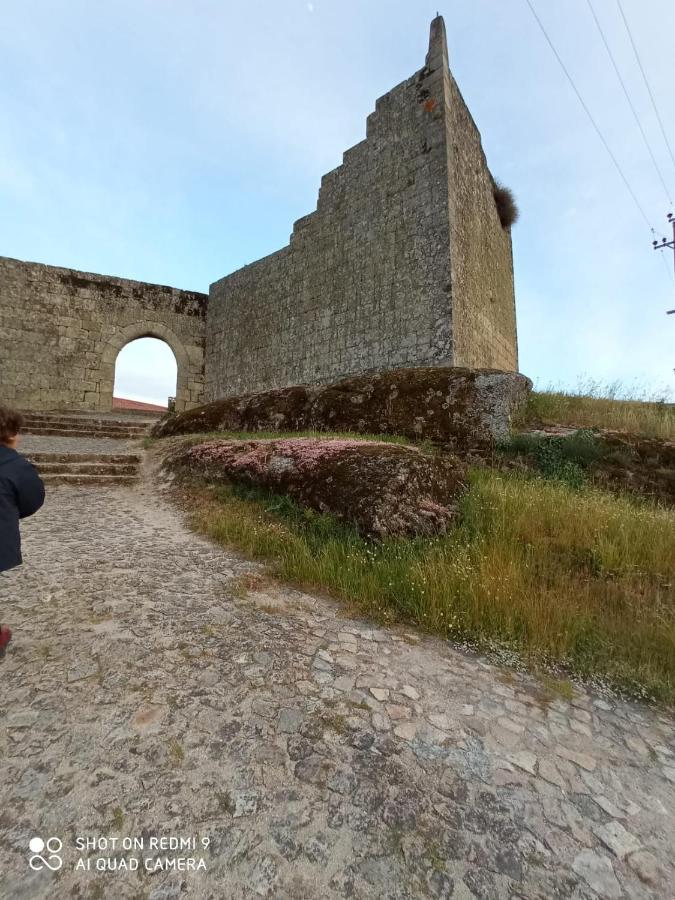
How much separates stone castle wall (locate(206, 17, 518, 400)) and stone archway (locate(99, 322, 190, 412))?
345 centimetres

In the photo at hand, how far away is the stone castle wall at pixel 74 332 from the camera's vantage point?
12492mm

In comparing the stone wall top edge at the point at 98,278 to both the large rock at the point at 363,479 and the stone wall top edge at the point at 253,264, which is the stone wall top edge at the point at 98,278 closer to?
the stone wall top edge at the point at 253,264

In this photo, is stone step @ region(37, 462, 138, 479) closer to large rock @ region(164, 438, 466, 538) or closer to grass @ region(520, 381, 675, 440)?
large rock @ region(164, 438, 466, 538)

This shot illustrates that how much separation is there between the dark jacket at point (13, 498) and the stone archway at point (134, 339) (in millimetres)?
12819

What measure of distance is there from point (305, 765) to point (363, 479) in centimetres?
245

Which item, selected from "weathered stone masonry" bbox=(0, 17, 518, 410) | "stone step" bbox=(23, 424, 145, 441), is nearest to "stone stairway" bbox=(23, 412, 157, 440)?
"stone step" bbox=(23, 424, 145, 441)

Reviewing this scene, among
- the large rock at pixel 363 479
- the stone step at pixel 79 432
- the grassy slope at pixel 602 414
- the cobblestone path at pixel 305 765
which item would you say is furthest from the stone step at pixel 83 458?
the grassy slope at pixel 602 414

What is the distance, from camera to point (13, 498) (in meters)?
2.05

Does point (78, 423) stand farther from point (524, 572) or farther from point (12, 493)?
point (524, 572)

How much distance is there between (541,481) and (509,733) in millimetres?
3120

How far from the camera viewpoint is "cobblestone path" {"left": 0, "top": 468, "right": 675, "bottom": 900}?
1.15 m

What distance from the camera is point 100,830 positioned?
3.98 ft

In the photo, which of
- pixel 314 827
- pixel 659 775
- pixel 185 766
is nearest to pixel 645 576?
pixel 659 775

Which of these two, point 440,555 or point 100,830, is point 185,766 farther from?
point 440,555
